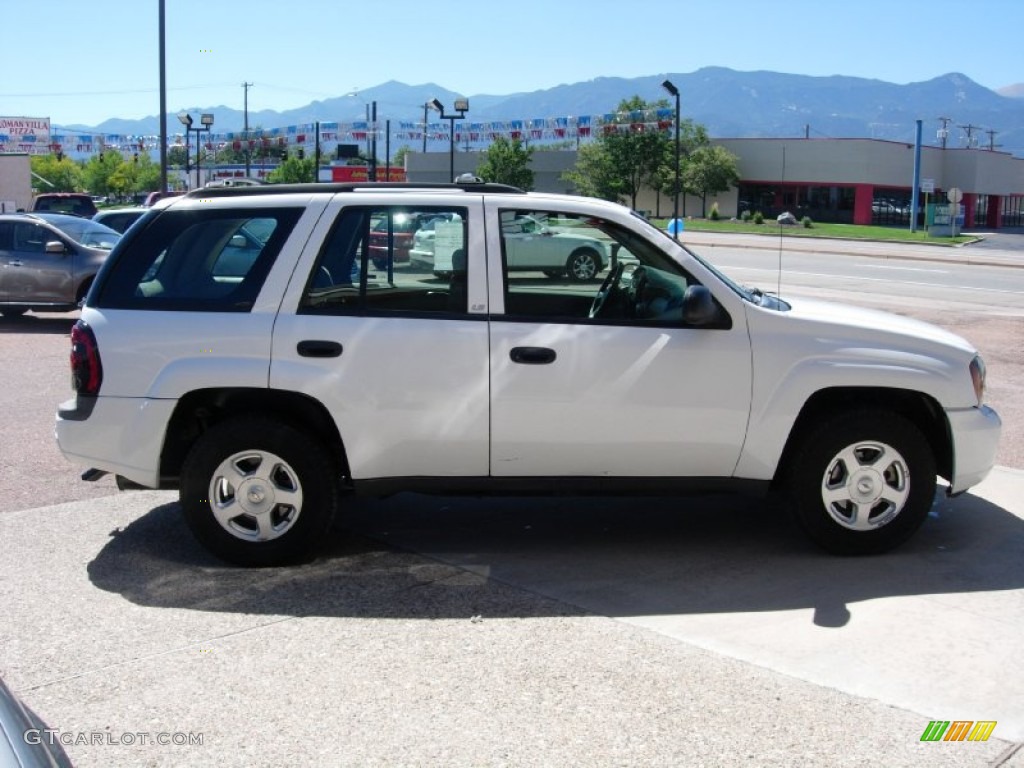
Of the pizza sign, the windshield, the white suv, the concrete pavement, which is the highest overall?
the pizza sign

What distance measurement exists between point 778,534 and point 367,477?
2350mm

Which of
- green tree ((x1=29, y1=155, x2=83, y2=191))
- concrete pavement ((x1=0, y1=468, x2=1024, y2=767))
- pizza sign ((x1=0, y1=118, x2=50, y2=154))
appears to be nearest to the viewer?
concrete pavement ((x1=0, y1=468, x2=1024, y2=767))

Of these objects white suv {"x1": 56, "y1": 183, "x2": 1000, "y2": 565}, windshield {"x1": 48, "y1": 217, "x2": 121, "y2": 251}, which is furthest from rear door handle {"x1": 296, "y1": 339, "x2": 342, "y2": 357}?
windshield {"x1": 48, "y1": 217, "x2": 121, "y2": 251}

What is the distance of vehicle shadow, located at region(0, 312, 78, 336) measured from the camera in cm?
1639

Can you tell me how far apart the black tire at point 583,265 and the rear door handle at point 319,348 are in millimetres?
1228

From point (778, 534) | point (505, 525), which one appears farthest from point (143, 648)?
point (778, 534)

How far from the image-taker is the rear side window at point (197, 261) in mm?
5742

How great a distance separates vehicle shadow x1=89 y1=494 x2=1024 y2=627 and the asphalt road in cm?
2

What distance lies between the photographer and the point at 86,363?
571 centimetres

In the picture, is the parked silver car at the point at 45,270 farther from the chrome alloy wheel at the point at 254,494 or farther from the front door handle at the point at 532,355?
the front door handle at the point at 532,355

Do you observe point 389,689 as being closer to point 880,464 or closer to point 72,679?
point 72,679

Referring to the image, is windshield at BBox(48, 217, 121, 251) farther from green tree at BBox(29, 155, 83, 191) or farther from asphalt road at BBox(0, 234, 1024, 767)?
green tree at BBox(29, 155, 83, 191)

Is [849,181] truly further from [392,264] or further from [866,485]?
[392,264]

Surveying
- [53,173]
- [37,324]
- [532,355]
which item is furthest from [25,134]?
[532,355]
